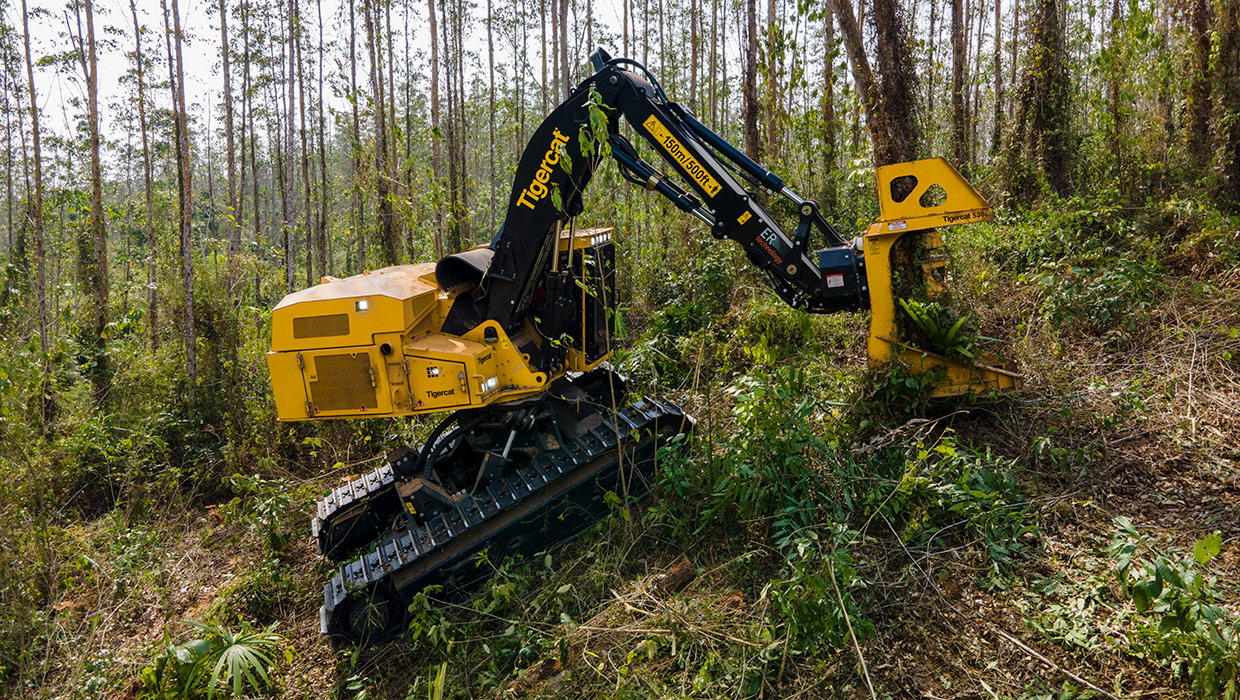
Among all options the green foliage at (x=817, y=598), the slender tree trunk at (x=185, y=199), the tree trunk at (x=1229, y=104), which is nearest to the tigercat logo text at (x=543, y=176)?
the green foliage at (x=817, y=598)

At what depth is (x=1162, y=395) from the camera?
4.79 m

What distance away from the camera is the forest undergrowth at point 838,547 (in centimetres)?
339

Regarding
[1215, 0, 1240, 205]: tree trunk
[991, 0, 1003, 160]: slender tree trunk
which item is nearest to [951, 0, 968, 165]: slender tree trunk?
[991, 0, 1003, 160]: slender tree trunk

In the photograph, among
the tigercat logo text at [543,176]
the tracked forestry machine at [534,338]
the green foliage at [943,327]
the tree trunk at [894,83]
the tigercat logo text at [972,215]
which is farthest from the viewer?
the tree trunk at [894,83]

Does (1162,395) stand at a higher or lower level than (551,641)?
higher

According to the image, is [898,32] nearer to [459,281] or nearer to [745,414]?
[745,414]

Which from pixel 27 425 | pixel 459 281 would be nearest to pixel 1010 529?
pixel 459 281

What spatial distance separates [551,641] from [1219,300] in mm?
5884

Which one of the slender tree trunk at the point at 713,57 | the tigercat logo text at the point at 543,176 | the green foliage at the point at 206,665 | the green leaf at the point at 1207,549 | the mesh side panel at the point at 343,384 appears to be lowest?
the green foliage at the point at 206,665

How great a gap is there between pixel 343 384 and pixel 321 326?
46 cm

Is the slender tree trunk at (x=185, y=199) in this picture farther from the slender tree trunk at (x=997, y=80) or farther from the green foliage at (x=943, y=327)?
the slender tree trunk at (x=997, y=80)

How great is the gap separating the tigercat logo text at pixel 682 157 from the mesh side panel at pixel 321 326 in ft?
8.61

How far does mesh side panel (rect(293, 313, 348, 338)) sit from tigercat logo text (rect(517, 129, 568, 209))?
159 centimetres

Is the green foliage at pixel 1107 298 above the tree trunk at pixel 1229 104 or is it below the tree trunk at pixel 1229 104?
below
